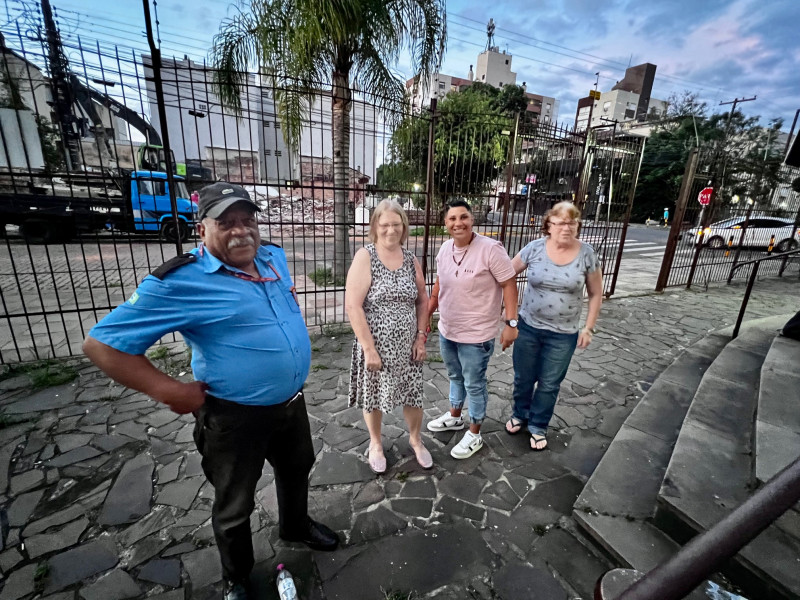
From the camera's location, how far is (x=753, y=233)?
12.1 m

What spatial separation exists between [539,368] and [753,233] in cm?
1403

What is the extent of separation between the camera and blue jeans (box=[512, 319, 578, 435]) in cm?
279

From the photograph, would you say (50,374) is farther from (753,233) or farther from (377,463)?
(753,233)

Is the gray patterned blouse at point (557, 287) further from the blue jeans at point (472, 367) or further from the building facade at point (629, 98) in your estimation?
the building facade at point (629, 98)

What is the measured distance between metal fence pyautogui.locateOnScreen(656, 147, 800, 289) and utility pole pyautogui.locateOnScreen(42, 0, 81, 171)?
918cm

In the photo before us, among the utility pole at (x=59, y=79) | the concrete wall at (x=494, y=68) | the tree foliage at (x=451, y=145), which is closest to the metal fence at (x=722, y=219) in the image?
the tree foliage at (x=451, y=145)

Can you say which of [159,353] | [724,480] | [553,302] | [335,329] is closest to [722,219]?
[724,480]

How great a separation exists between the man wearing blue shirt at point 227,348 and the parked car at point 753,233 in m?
10.00

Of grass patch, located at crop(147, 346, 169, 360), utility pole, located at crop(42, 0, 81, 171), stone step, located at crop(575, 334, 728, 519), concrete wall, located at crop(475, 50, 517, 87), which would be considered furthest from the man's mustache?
concrete wall, located at crop(475, 50, 517, 87)

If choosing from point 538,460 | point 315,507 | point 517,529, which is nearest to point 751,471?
point 538,460

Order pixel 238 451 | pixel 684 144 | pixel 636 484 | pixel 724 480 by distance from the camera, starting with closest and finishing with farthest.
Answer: pixel 238 451, pixel 724 480, pixel 636 484, pixel 684 144

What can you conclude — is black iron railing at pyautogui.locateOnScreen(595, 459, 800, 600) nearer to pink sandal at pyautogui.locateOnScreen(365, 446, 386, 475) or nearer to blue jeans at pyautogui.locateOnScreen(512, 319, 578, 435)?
blue jeans at pyautogui.locateOnScreen(512, 319, 578, 435)

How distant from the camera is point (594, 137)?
604 cm

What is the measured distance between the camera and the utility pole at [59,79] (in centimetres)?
316
